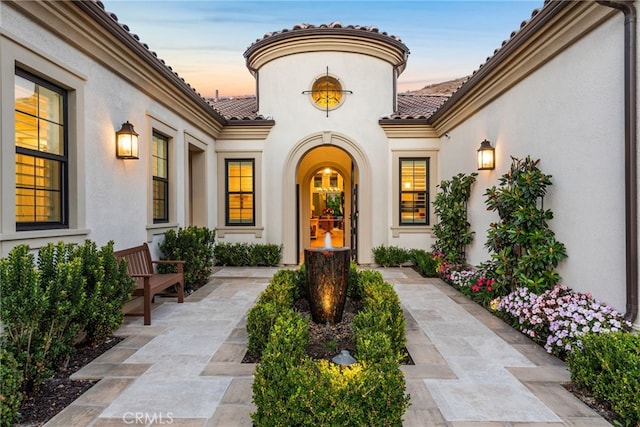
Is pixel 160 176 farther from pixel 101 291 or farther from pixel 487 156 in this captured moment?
pixel 487 156

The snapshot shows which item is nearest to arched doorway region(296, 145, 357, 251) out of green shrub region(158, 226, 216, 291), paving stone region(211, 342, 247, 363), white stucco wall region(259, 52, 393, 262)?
white stucco wall region(259, 52, 393, 262)

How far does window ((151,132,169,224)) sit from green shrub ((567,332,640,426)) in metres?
6.67

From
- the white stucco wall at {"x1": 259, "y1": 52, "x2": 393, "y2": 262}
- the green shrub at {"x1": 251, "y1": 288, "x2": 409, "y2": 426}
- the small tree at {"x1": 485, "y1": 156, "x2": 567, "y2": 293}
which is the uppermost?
the white stucco wall at {"x1": 259, "y1": 52, "x2": 393, "y2": 262}

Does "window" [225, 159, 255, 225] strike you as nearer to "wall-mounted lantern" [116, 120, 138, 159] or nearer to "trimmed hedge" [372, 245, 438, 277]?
"trimmed hedge" [372, 245, 438, 277]

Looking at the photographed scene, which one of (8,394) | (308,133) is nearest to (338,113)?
(308,133)

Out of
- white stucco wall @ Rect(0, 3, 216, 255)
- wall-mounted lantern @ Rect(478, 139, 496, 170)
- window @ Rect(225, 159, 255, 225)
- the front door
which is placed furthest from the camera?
the front door

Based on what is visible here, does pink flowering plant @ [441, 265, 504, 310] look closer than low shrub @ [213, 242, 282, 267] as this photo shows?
Yes

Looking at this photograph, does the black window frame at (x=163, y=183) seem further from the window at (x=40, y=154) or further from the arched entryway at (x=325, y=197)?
the arched entryway at (x=325, y=197)

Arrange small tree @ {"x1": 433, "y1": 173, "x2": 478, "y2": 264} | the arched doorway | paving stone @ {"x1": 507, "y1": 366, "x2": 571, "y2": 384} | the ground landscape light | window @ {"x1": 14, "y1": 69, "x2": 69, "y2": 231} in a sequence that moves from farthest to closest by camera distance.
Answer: the arched doorway, small tree @ {"x1": 433, "y1": 173, "x2": 478, "y2": 264}, window @ {"x1": 14, "y1": 69, "x2": 69, "y2": 231}, paving stone @ {"x1": 507, "y1": 366, "x2": 571, "y2": 384}, the ground landscape light

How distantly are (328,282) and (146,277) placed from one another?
2462 mm

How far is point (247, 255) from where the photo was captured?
380 inches

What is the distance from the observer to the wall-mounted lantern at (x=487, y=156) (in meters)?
6.35

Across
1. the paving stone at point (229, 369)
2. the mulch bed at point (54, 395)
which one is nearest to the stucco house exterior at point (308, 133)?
the mulch bed at point (54, 395)

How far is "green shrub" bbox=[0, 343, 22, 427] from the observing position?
238 cm
